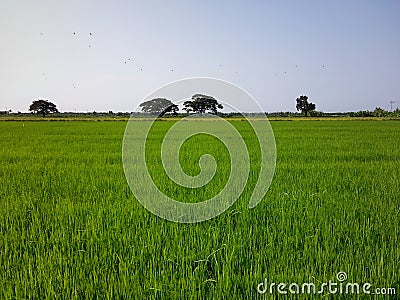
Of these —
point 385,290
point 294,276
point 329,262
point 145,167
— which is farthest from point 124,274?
point 145,167

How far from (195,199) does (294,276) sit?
79.3 inches

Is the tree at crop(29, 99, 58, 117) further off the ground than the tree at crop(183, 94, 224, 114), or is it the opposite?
the tree at crop(29, 99, 58, 117)

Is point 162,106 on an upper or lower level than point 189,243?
upper

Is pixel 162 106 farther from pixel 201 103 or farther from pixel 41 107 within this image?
pixel 41 107

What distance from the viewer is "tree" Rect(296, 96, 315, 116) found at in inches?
3027

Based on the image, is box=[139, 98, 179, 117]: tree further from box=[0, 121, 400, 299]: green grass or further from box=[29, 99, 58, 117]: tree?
box=[29, 99, 58, 117]: tree

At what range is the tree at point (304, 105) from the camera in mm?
76875

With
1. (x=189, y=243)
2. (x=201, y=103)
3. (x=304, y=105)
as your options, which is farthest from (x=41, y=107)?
(x=189, y=243)

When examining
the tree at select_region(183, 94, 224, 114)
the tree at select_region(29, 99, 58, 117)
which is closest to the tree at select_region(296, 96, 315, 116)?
the tree at select_region(29, 99, 58, 117)

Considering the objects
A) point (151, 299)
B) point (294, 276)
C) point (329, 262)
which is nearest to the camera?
point (151, 299)

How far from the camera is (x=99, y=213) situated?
3447 mm

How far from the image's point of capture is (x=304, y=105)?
77562 mm

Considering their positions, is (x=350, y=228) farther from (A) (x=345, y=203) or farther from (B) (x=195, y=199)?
(B) (x=195, y=199)

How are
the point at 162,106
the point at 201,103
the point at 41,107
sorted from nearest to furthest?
the point at 162,106
the point at 201,103
the point at 41,107
